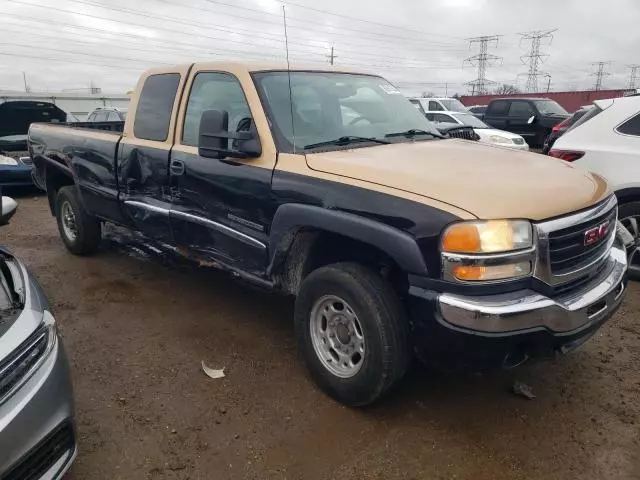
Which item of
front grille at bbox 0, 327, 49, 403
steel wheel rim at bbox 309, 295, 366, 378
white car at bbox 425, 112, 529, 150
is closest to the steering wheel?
steel wheel rim at bbox 309, 295, 366, 378

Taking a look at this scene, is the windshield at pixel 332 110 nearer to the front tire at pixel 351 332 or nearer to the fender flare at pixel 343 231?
the fender flare at pixel 343 231

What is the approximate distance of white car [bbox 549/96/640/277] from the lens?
5.05m

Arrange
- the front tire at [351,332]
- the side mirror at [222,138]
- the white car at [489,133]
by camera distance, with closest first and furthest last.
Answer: the front tire at [351,332], the side mirror at [222,138], the white car at [489,133]

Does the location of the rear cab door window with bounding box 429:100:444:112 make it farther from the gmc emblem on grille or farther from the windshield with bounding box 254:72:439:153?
the gmc emblem on grille

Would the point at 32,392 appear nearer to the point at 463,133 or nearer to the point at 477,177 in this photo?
the point at 477,177

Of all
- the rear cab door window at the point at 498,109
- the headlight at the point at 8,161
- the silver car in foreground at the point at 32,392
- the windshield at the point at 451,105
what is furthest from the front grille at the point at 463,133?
the rear cab door window at the point at 498,109

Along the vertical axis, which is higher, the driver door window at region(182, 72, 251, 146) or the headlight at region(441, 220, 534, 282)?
the driver door window at region(182, 72, 251, 146)

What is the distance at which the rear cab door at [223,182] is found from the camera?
3.44 metres

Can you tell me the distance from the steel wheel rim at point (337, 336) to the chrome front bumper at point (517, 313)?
1.94 ft

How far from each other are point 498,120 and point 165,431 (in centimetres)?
1627

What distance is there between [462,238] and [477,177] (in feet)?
1.65

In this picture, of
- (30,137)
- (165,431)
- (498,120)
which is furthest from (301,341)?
(498,120)

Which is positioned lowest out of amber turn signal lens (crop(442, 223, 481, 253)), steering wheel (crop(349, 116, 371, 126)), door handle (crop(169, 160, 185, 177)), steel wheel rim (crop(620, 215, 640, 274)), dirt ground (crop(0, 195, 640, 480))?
dirt ground (crop(0, 195, 640, 480))

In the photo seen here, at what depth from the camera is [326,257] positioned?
3.36m
